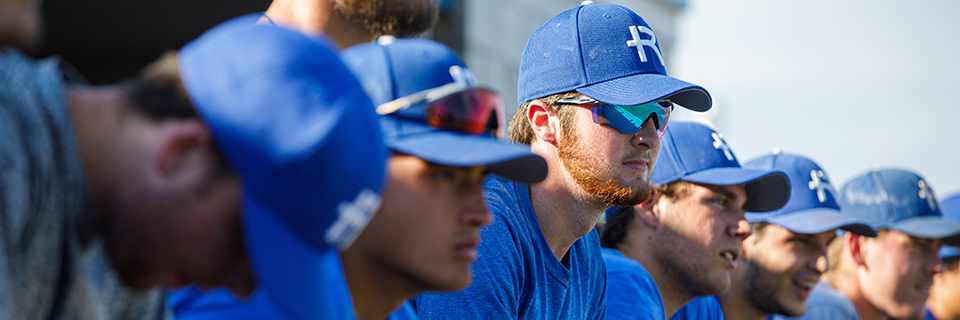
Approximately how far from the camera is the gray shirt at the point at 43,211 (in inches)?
42.2

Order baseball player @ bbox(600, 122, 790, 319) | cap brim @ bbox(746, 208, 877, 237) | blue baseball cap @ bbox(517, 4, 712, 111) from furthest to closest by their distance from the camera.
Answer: cap brim @ bbox(746, 208, 877, 237) < baseball player @ bbox(600, 122, 790, 319) < blue baseball cap @ bbox(517, 4, 712, 111)

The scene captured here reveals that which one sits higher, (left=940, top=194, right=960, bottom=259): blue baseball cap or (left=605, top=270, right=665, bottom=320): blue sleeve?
(left=605, top=270, right=665, bottom=320): blue sleeve

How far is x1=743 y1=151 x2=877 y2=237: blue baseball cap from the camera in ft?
15.6

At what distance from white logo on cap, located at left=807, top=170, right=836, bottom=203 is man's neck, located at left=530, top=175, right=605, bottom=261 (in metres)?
2.42

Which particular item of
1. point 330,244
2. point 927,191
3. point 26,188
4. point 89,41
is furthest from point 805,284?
point 89,41

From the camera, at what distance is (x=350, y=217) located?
4.18 feet

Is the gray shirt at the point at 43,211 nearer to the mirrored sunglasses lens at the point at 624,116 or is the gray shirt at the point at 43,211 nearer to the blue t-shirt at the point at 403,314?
the blue t-shirt at the point at 403,314

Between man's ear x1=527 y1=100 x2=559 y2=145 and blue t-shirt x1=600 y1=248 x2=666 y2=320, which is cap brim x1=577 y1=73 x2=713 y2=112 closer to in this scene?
man's ear x1=527 y1=100 x2=559 y2=145

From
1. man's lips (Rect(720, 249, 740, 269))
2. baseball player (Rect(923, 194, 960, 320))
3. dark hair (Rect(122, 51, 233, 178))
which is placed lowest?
baseball player (Rect(923, 194, 960, 320))

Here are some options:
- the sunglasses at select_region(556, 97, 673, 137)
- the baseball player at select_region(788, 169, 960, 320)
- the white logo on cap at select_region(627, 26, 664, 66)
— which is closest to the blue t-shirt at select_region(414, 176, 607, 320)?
the sunglasses at select_region(556, 97, 673, 137)

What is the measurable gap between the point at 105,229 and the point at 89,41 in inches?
546

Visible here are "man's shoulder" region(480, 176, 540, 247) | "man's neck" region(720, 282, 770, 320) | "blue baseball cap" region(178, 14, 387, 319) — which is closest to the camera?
"blue baseball cap" region(178, 14, 387, 319)

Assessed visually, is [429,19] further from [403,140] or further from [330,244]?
[330,244]

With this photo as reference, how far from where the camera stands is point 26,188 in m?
1.09
